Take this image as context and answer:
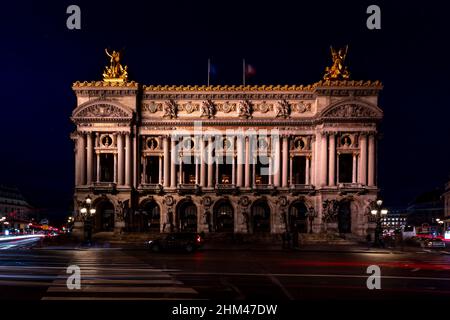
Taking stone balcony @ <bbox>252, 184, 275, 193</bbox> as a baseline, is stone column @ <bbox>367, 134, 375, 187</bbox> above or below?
above

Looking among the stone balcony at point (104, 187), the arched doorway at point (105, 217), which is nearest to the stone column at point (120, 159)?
the stone balcony at point (104, 187)

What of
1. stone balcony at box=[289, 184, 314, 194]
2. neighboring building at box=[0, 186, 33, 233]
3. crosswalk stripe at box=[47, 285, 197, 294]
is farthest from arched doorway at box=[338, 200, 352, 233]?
neighboring building at box=[0, 186, 33, 233]

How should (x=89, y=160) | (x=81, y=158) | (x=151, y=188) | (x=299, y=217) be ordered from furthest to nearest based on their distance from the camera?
(x=299, y=217) < (x=151, y=188) < (x=81, y=158) < (x=89, y=160)

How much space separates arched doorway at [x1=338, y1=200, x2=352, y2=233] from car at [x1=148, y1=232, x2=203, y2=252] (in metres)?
32.9

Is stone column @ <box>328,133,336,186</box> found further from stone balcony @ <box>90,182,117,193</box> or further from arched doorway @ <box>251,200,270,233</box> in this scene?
stone balcony @ <box>90,182,117,193</box>

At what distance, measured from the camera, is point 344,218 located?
68.3 meters

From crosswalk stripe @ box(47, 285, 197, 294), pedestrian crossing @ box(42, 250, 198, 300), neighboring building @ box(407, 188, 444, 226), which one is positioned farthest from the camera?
neighboring building @ box(407, 188, 444, 226)

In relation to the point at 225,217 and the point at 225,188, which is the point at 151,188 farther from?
the point at 225,217

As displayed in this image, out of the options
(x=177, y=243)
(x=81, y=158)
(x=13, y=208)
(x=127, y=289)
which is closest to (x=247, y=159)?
(x=81, y=158)

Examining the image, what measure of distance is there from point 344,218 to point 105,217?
106 ft

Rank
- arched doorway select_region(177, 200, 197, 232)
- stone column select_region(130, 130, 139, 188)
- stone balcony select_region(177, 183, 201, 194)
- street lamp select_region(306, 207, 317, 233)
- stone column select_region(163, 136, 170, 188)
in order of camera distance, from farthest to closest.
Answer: arched doorway select_region(177, 200, 197, 232)
stone column select_region(163, 136, 170, 188)
stone column select_region(130, 130, 139, 188)
stone balcony select_region(177, 183, 201, 194)
street lamp select_region(306, 207, 317, 233)

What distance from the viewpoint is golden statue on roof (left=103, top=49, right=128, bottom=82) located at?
6806 cm

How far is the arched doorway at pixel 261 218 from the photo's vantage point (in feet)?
226

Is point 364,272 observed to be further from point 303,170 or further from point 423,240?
point 303,170
